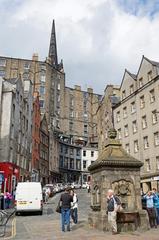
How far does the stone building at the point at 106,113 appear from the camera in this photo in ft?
166

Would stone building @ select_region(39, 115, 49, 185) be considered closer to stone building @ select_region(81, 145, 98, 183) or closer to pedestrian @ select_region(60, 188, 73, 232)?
stone building @ select_region(81, 145, 98, 183)

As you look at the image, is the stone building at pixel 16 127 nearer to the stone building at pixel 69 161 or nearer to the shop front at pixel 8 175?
the shop front at pixel 8 175

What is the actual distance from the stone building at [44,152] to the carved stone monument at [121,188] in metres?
46.5

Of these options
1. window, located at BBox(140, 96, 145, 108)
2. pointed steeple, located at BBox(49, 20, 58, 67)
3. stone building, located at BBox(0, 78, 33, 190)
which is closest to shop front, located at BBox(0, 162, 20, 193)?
stone building, located at BBox(0, 78, 33, 190)

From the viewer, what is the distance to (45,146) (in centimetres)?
6350

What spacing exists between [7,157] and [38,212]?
46.8 ft

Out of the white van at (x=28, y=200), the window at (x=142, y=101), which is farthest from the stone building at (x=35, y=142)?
the white van at (x=28, y=200)

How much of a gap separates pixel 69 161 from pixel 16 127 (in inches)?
1697

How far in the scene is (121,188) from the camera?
1292 cm

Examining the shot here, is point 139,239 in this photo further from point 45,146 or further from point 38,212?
point 45,146

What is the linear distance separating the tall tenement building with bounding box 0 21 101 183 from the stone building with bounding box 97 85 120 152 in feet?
54.4

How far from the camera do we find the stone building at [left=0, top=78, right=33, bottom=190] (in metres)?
36.8

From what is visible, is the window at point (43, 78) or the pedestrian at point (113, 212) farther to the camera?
the window at point (43, 78)

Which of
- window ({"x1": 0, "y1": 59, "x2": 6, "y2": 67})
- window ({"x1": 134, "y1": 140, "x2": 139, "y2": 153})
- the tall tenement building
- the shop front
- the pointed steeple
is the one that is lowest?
the shop front
